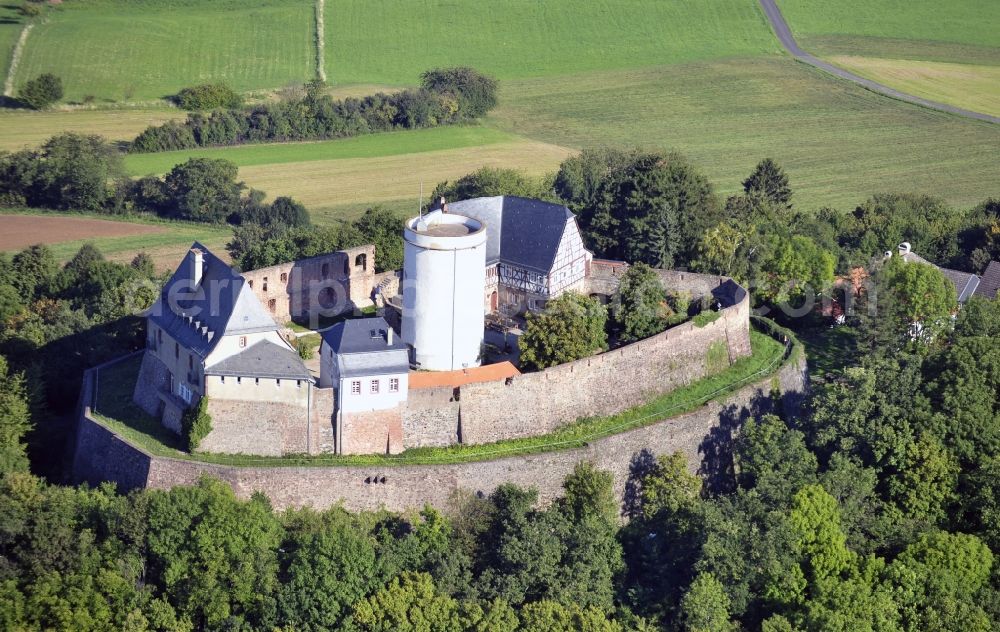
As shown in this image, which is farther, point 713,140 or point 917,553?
point 713,140

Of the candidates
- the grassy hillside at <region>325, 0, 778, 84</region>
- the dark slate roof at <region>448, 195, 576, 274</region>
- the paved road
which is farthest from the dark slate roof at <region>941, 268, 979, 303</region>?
the grassy hillside at <region>325, 0, 778, 84</region>

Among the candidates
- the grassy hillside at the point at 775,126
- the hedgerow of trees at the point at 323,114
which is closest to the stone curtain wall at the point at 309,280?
the hedgerow of trees at the point at 323,114

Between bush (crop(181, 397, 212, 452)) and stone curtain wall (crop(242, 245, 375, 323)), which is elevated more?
stone curtain wall (crop(242, 245, 375, 323))

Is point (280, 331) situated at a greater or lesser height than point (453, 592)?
greater

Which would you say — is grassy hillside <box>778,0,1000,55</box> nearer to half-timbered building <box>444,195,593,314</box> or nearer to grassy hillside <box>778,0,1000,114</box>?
grassy hillside <box>778,0,1000,114</box>

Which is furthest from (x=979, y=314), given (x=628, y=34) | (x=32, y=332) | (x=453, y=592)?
(x=628, y=34)

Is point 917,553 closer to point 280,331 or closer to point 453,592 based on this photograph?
point 453,592
